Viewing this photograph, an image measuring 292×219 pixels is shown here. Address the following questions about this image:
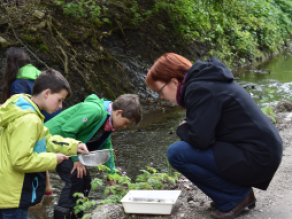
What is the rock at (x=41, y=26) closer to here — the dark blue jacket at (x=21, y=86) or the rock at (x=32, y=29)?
the rock at (x=32, y=29)

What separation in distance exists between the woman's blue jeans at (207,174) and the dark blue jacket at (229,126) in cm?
6

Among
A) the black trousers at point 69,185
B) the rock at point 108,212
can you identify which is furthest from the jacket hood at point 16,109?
the rock at point 108,212

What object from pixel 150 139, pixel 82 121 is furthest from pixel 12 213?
pixel 150 139

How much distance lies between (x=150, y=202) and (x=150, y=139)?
10.1 ft

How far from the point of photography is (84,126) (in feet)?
10.2

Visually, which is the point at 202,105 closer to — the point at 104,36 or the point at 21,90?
the point at 21,90

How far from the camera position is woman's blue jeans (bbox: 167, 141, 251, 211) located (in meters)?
2.39

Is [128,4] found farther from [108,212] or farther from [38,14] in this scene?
[108,212]

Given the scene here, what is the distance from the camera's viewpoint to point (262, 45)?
13.4 metres

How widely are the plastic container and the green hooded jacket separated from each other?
24.8 inches

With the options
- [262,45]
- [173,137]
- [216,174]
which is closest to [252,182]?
[216,174]

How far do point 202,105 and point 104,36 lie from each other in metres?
6.01

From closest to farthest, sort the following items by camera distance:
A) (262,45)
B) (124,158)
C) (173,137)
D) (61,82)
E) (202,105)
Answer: (202,105) < (61,82) < (124,158) < (173,137) < (262,45)

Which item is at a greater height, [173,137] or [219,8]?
[219,8]
